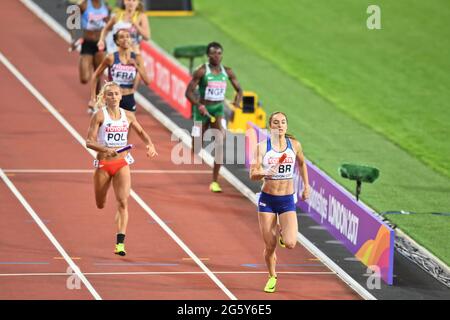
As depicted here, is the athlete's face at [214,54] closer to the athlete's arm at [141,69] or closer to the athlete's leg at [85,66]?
the athlete's arm at [141,69]

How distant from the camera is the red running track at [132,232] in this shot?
19.6 m

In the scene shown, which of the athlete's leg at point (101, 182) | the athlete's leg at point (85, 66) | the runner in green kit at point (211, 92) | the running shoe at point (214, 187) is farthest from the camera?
the athlete's leg at point (85, 66)

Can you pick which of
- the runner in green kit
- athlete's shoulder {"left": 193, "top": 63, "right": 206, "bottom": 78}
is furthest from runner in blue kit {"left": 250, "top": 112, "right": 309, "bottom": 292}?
athlete's shoulder {"left": 193, "top": 63, "right": 206, "bottom": 78}

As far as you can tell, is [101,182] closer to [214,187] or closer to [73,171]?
[214,187]

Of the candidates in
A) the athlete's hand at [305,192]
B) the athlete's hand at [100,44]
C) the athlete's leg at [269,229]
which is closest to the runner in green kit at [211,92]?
the athlete's hand at [100,44]

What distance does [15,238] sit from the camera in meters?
21.3

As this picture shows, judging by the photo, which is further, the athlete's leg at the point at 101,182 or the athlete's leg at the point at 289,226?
the athlete's leg at the point at 101,182

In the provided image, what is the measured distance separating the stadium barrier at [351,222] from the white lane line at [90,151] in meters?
2.16

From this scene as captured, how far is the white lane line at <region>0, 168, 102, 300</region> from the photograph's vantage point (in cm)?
1948

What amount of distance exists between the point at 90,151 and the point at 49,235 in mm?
4913

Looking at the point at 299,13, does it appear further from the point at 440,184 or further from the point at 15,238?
the point at 15,238

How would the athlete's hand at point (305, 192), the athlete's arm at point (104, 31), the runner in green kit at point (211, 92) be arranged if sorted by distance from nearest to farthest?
the athlete's hand at point (305, 192), the runner in green kit at point (211, 92), the athlete's arm at point (104, 31)

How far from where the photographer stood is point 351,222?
21.0 meters
